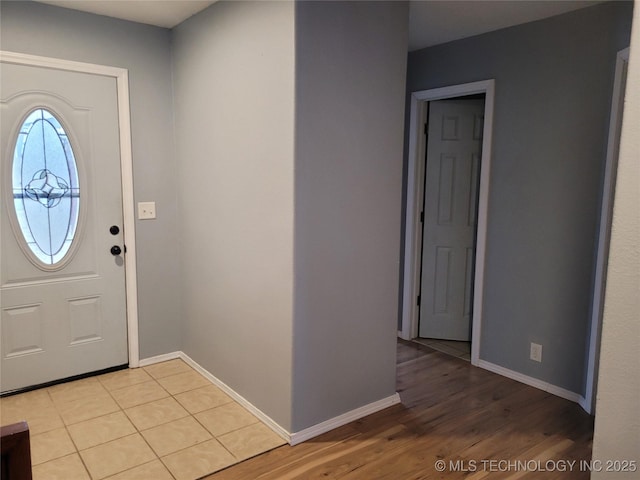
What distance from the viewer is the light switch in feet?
10.7

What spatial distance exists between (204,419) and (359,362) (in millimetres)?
947

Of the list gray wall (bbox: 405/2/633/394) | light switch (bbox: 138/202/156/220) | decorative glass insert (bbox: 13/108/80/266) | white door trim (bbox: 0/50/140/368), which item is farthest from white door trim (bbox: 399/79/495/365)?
decorative glass insert (bbox: 13/108/80/266)

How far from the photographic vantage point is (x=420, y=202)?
154 inches

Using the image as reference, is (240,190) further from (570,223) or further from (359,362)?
(570,223)

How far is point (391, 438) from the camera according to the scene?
2.48 metres

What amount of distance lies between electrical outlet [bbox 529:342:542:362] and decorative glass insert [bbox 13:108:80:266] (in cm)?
317

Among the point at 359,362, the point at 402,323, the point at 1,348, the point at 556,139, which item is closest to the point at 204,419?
the point at 359,362

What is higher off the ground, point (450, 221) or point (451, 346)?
point (450, 221)

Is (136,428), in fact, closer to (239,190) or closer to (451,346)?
(239,190)

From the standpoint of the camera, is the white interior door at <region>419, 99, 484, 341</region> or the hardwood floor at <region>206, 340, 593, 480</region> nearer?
the hardwood floor at <region>206, 340, 593, 480</region>

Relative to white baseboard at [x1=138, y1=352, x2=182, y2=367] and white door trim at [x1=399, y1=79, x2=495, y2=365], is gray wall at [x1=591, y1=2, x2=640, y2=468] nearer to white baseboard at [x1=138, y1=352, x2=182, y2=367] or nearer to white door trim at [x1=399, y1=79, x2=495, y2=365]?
white door trim at [x1=399, y1=79, x2=495, y2=365]

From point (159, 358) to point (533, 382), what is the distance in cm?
268

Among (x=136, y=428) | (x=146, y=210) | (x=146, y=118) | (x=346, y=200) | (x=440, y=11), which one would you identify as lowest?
(x=136, y=428)

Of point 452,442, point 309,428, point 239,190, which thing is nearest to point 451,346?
point 452,442
